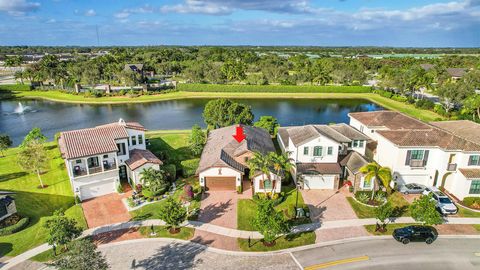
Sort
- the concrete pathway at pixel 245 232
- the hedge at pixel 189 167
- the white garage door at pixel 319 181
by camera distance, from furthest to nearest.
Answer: the hedge at pixel 189 167 → the white garage door at pixel 319 181 → the concrete pathway at pixel 245 232

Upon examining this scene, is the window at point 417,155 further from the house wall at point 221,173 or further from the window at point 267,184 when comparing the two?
the house wall at point 221,173

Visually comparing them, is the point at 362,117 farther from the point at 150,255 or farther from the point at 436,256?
the point at 150,255

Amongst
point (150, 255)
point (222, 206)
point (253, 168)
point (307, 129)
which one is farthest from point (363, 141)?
point (150, 255)

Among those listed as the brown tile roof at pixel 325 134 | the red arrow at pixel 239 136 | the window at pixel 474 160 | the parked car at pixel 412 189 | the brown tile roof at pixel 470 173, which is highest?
the brown tile roof at pixel 325 134

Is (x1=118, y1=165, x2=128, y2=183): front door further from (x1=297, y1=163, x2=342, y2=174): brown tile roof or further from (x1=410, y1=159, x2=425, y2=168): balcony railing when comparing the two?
(x1=410, y1=159, x2=425, y2=168): balcony railing

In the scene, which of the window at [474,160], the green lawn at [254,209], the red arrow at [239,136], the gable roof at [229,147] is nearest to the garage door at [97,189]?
the gable roof at [229,147]

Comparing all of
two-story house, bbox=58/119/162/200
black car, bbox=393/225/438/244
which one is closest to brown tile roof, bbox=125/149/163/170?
two-story house, bbox=58/119/162/200

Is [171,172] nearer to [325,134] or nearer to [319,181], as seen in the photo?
[319,181]
